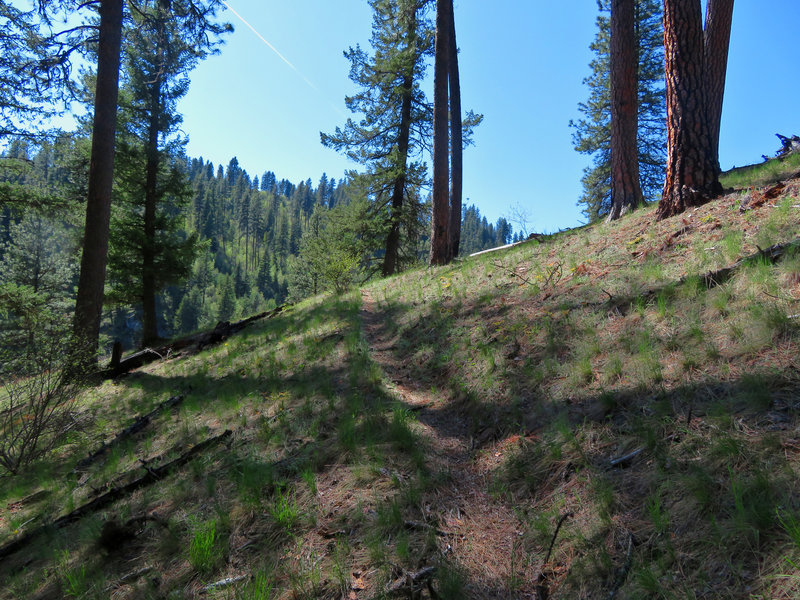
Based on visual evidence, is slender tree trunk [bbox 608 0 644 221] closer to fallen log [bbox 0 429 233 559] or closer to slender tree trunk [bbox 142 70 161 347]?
fallen log [bbox 0 429 233 559]

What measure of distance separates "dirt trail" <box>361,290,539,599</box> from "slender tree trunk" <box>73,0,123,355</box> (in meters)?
7.74

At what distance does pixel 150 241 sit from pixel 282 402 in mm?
13679

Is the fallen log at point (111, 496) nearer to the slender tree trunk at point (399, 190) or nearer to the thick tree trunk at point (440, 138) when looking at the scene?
the thick tree trunk at point (440, 138)

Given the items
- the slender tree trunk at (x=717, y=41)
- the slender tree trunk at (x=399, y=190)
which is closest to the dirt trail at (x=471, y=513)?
the slender tree trunk at (x=717, y=41)

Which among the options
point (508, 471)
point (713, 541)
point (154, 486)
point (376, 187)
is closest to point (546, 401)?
point (508, 471)

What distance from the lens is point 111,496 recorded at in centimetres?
336

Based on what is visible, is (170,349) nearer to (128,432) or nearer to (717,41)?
A: (128,432)

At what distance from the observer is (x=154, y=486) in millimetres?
3387

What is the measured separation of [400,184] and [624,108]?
32.4 feet

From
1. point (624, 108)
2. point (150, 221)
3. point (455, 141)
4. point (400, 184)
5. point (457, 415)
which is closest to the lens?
point (457, 415)

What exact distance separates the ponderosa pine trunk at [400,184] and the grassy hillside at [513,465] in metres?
11.4

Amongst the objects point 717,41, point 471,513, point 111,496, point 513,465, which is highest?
point 717,41

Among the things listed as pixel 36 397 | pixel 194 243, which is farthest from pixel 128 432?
pixel 194 243

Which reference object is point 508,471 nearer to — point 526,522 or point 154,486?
point 526,522
